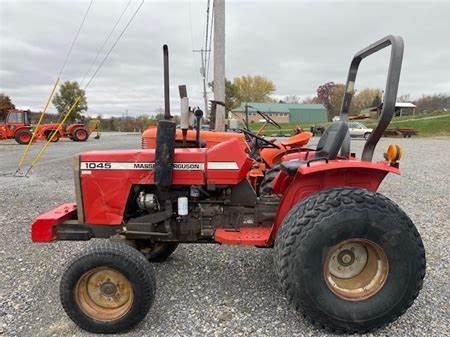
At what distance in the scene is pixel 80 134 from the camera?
79.3 ft

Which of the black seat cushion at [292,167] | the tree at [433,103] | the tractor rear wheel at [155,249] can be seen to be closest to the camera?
the black seat cushion at [292,167]

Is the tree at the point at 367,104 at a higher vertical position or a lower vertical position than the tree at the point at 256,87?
lower

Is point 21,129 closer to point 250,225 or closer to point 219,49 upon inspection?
point 219,49

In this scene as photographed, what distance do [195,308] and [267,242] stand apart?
0.74 meters

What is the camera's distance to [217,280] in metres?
3.35

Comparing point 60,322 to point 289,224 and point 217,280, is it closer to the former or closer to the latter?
point 217,280

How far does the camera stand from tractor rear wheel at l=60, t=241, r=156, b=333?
2.51 m

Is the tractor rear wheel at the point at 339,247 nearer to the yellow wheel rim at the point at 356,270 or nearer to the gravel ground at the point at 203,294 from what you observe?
the yellow wheel rim at the point at 356,270

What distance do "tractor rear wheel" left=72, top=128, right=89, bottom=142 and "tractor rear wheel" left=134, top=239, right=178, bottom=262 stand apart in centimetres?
2226

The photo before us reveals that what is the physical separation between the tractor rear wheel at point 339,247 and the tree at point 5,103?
134 ft

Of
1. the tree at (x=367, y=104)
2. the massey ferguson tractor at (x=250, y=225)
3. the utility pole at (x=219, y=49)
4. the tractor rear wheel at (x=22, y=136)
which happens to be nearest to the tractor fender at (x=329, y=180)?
the massey ferguson tractor at (x=250, y=225)

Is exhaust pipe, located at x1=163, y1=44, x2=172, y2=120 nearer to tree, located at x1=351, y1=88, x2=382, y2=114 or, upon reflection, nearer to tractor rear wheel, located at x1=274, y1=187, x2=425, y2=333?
tractor rear wheel, located at x1=274, y1=187, x2=425, y2=333

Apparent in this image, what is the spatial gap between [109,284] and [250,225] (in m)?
1.16

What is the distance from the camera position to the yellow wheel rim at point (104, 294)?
2.56 metres
